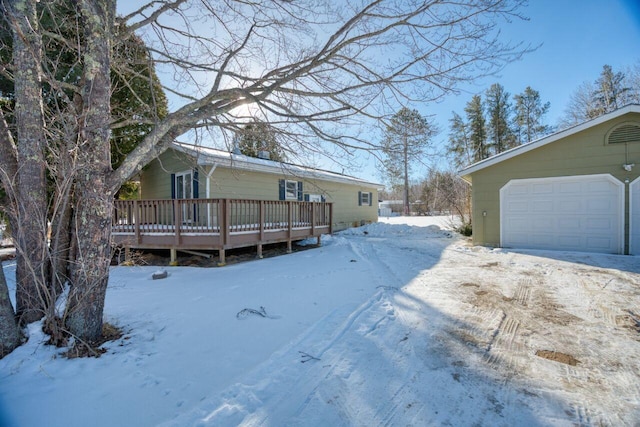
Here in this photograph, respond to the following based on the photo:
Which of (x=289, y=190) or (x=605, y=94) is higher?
(x=605, y=94)

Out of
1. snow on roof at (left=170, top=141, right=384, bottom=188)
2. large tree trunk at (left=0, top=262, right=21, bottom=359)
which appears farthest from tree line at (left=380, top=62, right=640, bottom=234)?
large tree trunk at (left=0, top=262, right=21, bottom=359)

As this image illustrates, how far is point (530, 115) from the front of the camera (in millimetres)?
24969

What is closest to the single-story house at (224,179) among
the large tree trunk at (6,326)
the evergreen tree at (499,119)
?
the large tree trunk at (6,326)

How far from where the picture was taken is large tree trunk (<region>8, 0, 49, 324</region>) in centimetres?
288

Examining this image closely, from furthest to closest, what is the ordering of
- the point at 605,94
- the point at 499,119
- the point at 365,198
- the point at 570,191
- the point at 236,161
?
1. the point at 499,119
2. the point at 605,94
3. the point at 365,198
4. the point at 236,161
5. the point at 570,191

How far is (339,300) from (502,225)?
762cm

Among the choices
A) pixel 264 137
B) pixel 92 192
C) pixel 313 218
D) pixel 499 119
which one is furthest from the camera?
pixel 499 119

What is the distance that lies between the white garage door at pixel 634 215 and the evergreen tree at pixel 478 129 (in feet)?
63.2

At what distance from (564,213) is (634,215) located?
1.38 meters

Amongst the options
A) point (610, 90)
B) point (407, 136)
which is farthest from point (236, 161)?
point (610, 90)

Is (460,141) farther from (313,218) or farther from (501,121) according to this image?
(313,218)

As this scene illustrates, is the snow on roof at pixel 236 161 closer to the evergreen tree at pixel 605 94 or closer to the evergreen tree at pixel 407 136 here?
the evergreen tree at pixel 407 136

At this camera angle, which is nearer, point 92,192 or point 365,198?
point 92,192

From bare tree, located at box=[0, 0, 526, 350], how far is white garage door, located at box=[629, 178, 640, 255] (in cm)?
684
